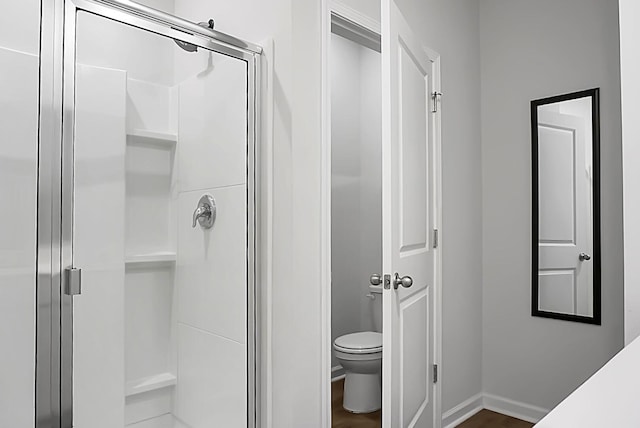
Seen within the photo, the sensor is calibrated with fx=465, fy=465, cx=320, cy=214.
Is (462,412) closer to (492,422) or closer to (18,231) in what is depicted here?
(492,422)

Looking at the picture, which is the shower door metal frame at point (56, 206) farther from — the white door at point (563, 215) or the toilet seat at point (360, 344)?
the white door at point (563, 215)

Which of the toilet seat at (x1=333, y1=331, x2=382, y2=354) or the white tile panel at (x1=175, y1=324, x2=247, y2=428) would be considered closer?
the white tile panel at (x1=175, y1=324, x2=247, y2=428)

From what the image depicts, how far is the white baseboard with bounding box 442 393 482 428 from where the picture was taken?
2.62 m

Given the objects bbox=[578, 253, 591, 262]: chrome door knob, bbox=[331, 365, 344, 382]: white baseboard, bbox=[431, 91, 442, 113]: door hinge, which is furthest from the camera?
bbox=[331, 365, 344, 382]: white baseboard

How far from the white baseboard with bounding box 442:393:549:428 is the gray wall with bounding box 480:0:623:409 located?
3 centimetres

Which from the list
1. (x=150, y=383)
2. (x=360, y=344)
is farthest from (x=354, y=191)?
(x=150, y=383)

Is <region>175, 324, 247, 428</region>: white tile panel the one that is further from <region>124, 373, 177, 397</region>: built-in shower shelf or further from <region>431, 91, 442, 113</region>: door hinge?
<region>431, 91, 442, 113</region>: door hinge

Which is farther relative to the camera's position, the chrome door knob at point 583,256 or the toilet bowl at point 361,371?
the toilet bowl at point 361,371

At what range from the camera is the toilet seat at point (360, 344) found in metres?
2.75

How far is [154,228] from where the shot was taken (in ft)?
5.95

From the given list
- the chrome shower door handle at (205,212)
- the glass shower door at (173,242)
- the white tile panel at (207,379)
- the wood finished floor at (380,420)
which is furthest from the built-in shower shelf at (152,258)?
the wood finished floor at (380,420)

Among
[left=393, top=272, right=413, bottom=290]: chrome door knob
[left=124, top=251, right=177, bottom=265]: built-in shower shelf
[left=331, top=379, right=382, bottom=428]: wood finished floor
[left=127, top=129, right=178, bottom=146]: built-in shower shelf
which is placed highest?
[left=127, top=129, right=178, bottom=146]: built-in shower shelf

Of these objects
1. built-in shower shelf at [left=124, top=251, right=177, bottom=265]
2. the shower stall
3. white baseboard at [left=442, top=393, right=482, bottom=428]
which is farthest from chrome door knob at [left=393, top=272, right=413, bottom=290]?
white baseboard at [left=442, top=393, right=482, bottom=428]

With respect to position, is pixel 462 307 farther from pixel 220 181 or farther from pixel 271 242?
pixel 220 181
